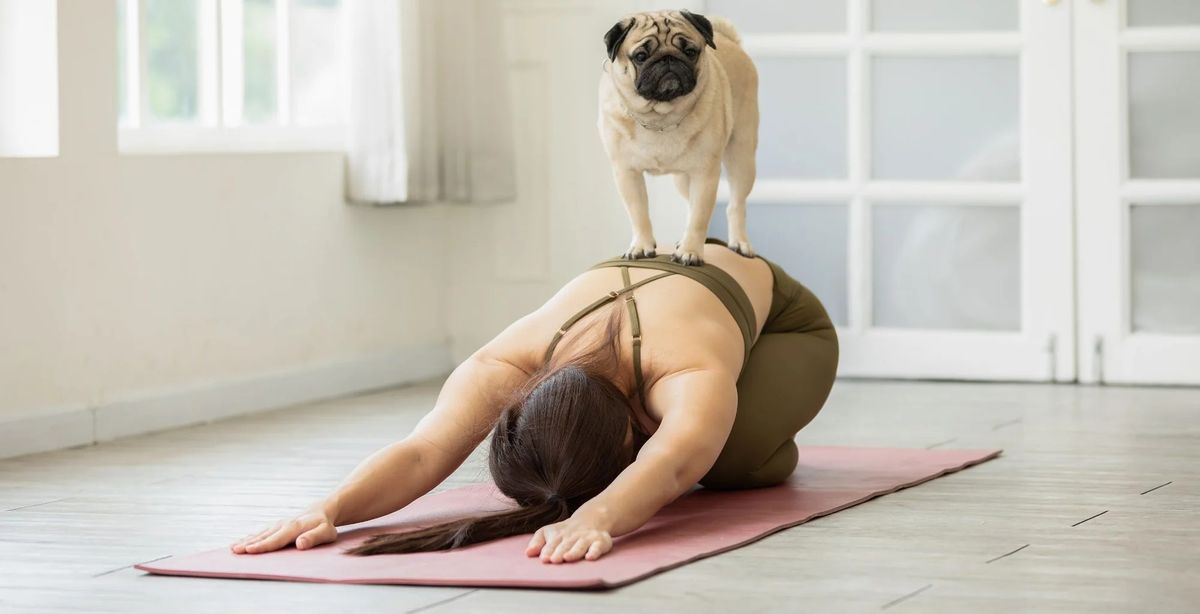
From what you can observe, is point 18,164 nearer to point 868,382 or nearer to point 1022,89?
point 868,382

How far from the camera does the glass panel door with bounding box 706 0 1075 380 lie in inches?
182

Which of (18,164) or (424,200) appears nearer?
(18,164)

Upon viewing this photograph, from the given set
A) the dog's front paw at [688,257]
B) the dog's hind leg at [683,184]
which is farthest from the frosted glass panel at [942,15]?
the dog's front paw at [688,257]

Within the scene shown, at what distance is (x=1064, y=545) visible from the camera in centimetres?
237

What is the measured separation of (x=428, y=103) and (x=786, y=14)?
3.66 ft

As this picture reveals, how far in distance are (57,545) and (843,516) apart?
1.25 metres

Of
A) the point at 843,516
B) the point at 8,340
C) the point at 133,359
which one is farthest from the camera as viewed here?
the point at 133,359

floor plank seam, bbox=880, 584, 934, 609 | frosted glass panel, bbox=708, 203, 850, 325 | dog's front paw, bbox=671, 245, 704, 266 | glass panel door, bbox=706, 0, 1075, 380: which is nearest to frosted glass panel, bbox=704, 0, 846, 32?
glass panel door, bbox=706, 0, 1075, 380

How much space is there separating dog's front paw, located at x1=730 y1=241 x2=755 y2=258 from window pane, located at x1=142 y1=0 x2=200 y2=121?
1.78m

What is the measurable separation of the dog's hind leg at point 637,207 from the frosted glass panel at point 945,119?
2024 millimetres

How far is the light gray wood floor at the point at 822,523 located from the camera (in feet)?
6.68

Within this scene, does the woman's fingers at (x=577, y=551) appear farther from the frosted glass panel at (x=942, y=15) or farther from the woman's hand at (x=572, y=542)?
the frosted glass panel at (x=942, y=15)

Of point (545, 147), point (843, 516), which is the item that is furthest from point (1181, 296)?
point (843, 516)

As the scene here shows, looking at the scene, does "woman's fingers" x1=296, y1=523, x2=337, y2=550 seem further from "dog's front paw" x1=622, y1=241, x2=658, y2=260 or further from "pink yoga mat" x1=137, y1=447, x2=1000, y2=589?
"dog's front paw" x1=622, y1=241, x2=658, y2=260
